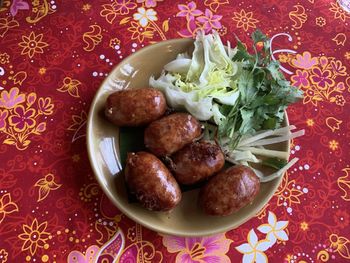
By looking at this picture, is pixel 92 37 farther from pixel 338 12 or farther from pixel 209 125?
pixel 338 12

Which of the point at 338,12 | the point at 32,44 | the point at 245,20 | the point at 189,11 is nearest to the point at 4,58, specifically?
the point at 32,44

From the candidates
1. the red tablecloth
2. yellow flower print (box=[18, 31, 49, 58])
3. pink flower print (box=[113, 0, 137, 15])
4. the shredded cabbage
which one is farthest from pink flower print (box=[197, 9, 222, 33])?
yellow flower print (box=[18, 31, 49, 58])

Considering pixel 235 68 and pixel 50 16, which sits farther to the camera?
pixel 50 16

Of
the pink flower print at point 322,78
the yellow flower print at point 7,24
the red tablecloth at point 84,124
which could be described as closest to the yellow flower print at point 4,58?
the red tablecloth at point 84,124

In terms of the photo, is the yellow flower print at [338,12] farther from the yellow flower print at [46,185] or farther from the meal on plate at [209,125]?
the yellow flower print at [46,185]

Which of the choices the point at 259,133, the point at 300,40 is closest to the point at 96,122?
the point at 259,133

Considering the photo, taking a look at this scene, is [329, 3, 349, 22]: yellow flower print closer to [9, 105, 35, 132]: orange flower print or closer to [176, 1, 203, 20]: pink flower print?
[176, 1, 203, 20]: pink flower print

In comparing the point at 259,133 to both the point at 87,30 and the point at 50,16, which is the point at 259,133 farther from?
the point at 50,16
